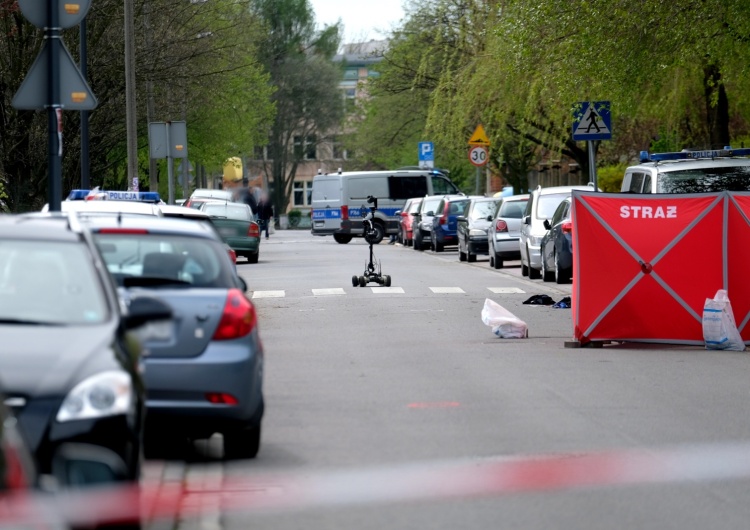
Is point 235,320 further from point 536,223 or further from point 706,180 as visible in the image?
point 536,223

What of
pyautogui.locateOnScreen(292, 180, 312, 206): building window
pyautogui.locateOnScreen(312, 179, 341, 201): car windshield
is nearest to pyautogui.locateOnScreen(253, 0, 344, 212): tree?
pyautogui.locateOnScreen(292, 180, 312, 206): building window

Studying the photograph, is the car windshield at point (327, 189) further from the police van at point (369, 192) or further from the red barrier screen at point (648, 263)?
the red barrier screen at point (648, 263)

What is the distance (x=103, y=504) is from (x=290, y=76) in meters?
93.2

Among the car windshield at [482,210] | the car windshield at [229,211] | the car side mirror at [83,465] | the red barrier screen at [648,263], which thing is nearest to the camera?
the car side mirror at [83,465]

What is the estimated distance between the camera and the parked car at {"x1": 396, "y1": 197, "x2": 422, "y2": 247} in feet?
167

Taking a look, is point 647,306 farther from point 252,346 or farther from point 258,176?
point 258,176

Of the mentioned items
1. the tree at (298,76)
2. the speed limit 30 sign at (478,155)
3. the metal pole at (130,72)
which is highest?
the tree at (298,76)

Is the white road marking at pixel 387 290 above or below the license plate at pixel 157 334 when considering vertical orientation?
below

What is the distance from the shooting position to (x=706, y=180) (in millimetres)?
20406

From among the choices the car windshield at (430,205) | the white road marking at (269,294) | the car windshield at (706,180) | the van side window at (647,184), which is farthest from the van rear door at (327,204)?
the car windshield at (706,180)

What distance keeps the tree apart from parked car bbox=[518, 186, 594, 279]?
224ft

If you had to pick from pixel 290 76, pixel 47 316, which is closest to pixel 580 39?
pixel 47 316

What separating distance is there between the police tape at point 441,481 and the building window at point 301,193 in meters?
130

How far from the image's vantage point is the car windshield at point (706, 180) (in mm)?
20266
